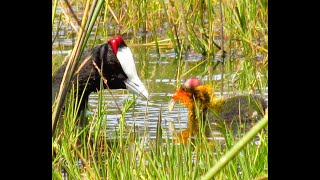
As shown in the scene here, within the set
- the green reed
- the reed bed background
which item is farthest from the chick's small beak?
the green reed

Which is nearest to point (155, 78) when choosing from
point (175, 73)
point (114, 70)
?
point (175, 73)

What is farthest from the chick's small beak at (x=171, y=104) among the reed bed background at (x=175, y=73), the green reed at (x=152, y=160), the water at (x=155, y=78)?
the green reed at (x=152, y=160)

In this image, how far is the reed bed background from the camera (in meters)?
2.50

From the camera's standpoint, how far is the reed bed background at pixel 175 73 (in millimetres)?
2504

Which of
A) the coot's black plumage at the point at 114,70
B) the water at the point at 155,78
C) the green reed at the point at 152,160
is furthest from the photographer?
the coot's black plumage at the point at 114,70

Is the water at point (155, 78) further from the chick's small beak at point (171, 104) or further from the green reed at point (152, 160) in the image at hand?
the green reed at point (152, 160)

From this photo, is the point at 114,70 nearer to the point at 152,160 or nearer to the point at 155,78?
the point at 155,78

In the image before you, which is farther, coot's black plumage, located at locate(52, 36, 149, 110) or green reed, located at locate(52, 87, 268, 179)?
coot's black plumage, located at locate(52, 36, 149, 110)

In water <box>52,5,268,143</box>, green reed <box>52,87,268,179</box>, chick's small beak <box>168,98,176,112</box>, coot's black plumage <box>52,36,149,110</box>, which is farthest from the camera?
coot's black plumage <box>52,36,149,110</box>

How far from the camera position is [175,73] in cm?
491

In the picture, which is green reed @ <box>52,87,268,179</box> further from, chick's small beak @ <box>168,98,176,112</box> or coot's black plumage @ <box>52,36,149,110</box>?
coot's black plumage @ <box>52,36,149,110</box>

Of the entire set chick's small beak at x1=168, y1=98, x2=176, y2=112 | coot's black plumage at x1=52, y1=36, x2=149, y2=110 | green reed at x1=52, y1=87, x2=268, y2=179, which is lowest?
green reed at x1=52, y1=87, x2=268, y2=179
